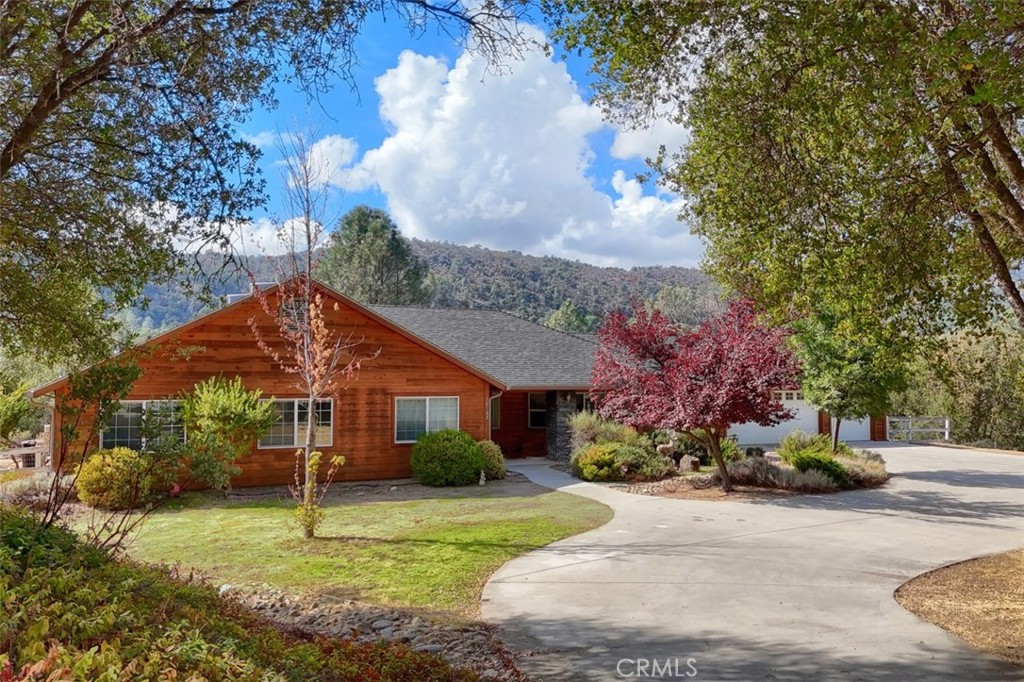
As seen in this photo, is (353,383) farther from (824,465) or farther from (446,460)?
(824,465)

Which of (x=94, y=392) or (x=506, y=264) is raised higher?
(x=506, y=264)

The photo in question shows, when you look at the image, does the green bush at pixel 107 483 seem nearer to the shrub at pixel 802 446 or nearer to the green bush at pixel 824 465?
the green bush at pixel 824 465

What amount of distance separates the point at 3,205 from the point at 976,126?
9.58 m

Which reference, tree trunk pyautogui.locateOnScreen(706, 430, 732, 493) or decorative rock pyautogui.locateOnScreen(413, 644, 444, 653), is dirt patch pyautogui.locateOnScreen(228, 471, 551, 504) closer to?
tree trunk pyautogui.locateOnScreen(706, 430, 732, 493)

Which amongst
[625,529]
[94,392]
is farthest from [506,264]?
[94,392]

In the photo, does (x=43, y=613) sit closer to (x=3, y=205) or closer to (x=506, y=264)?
(x=3, y=205)

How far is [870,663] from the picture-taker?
208 inches

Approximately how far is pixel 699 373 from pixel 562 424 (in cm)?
702

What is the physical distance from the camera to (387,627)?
19.9ft

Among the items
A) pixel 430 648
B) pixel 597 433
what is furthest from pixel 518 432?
pixel 430 648

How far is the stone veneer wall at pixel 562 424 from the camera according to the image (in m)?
20.0

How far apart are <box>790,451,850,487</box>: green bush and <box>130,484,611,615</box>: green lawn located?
237 inches

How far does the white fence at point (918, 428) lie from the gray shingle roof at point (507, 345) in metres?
14.1

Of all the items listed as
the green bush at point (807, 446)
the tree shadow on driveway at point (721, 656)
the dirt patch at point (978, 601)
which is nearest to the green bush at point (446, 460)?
the green bush at point (807, 446)
